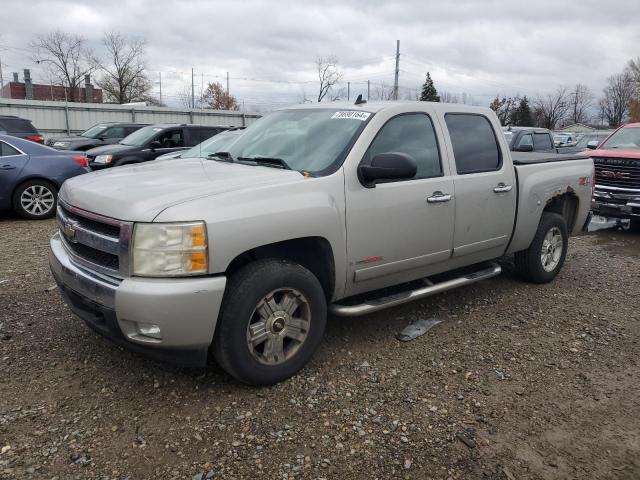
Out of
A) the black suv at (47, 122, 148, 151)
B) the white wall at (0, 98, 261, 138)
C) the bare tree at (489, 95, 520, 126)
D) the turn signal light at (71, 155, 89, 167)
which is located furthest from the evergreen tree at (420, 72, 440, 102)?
the turn signal light at (71, 155, 89, 167)

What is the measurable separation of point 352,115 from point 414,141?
1.80 feet

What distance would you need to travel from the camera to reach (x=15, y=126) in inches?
615

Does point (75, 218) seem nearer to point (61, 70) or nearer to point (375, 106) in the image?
point (375, 106)

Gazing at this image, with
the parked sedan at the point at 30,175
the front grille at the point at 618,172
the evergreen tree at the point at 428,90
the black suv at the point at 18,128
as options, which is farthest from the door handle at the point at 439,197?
the evergreen tree at the point at 428,90

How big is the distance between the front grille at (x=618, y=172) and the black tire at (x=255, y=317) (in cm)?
745

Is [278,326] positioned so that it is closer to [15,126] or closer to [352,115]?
[352,115]

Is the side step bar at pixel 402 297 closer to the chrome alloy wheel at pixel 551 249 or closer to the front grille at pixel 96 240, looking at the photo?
the chrome alloy wheel at pixel 551 249

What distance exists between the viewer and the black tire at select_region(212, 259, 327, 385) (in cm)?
308

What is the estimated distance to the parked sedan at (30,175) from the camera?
8.46 metres

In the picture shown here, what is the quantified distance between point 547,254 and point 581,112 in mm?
98320

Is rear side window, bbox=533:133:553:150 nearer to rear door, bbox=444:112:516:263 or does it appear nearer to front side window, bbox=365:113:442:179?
rear door, bbox=444:112:516:263

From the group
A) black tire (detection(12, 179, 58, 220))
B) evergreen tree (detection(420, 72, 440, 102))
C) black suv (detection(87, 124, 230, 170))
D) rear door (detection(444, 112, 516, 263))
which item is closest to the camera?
rear door (detection(444, 112, 516, 263))

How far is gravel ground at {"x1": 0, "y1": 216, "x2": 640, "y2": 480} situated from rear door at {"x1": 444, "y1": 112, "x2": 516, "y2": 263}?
0.71 meters

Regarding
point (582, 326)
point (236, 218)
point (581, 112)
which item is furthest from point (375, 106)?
point (581, 112)
